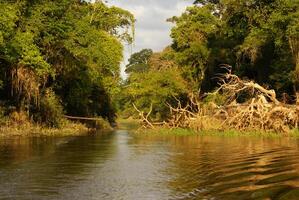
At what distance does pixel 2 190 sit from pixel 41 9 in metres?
20.6

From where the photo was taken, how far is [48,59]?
32.8m

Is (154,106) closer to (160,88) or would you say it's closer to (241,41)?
(160,88)

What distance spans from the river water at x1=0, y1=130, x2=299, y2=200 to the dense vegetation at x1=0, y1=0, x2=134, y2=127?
9478mm

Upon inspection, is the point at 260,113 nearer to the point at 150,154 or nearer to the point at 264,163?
the point at 150,154

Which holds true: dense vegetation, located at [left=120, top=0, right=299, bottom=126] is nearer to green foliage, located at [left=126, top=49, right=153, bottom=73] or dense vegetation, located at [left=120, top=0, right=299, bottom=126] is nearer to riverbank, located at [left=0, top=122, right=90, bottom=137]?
riverbank, located at [left=0, top=122, right=90, bottom=137]

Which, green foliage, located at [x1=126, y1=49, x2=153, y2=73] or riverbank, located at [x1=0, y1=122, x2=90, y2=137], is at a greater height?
green foliage, located at [x1=126, y1=49, x2=153, y2=73]

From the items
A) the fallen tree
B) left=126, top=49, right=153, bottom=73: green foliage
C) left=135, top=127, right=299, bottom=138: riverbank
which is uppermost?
left=126, top=49, right=153, bottom=73: green foliage

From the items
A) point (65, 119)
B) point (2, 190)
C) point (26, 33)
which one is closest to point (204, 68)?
point (65, 119)

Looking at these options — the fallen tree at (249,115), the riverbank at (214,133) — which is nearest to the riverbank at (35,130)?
the riverbank at (214,133)

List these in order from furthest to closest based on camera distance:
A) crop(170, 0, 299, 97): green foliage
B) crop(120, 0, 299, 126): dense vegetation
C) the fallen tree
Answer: crop(120, 0, 299, 126): dense vegetation, crop(170, 0, 299, 97): green foliage, the fallen tree

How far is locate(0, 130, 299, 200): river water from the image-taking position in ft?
31.6

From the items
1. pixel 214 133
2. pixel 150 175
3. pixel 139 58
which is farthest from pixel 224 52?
pixel 139 58

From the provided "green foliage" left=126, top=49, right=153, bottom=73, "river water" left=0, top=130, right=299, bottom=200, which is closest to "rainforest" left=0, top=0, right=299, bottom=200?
"river water" left=0, top=130, right=299, bottom=200

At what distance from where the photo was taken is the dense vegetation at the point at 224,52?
31.2m
